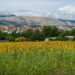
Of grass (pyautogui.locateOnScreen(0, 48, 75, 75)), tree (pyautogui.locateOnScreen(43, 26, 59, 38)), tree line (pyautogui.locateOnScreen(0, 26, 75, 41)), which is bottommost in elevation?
tree (pyautogui.locateOnScreen(43, 26, 59, 38))

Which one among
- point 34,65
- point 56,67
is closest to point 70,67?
point 56,67

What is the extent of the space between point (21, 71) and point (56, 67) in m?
1.28

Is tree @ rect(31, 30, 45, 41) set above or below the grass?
below

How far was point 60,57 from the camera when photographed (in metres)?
11.5

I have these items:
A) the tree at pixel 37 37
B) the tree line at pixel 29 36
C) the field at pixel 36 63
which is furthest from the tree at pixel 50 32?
the field at pixel 36 63

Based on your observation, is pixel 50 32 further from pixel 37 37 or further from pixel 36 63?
pixel 36 63

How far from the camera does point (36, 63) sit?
32.3 feet

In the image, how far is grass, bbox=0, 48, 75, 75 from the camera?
9336 mm

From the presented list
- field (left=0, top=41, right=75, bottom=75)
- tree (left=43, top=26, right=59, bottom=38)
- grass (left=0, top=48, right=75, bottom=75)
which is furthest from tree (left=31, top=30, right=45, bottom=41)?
grass (left=0, top=48, right=75, bottom=75)

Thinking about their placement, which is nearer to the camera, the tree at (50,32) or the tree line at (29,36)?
the tree line at (29,36)

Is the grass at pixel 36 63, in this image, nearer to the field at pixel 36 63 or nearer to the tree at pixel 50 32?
the field at pixel 36 63

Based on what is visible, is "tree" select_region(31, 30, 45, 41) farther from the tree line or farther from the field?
the field

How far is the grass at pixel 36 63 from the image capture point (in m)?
9.34

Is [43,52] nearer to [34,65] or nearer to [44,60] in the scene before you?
[44,60]
